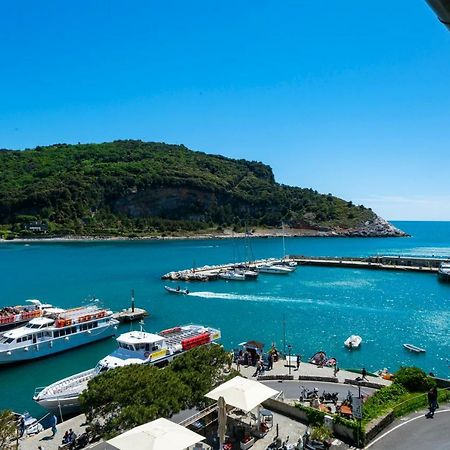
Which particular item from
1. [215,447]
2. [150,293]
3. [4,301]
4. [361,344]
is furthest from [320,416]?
[4,301]

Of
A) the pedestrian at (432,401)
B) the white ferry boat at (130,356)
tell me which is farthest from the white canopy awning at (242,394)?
the white ferry boat at (130,356)

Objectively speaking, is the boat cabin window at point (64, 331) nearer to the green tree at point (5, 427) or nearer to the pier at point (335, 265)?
the green tree at point (5, 427)

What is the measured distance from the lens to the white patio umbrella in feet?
48.6

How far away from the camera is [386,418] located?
19.1 meters

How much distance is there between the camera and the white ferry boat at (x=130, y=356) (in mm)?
27797

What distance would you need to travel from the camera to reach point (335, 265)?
106 metres

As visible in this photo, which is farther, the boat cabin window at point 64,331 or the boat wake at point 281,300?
the boat wake at point 281,300

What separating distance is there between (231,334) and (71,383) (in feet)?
65.9

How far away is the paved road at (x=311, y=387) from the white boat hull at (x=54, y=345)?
911 inches

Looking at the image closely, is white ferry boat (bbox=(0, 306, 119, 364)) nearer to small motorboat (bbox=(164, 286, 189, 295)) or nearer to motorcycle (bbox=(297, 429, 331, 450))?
small motorboat (bbox=(164, 286, 189, 295))

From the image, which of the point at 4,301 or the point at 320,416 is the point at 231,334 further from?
the point at 4,301

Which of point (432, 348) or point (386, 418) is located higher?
point (386, 418)

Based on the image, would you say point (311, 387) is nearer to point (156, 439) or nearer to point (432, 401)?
point (432, 401)

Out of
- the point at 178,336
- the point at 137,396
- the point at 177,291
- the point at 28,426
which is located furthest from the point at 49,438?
the point at 177,291
